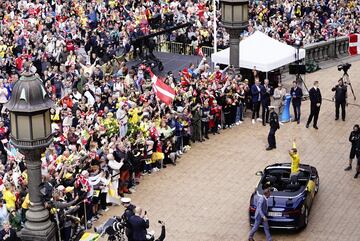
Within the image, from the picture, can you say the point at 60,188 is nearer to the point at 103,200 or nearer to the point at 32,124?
the point at 103,200

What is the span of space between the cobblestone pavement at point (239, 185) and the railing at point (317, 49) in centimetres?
710

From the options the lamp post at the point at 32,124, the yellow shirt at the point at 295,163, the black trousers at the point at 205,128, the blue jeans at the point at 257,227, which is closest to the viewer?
the lamp post at the point at 32,124

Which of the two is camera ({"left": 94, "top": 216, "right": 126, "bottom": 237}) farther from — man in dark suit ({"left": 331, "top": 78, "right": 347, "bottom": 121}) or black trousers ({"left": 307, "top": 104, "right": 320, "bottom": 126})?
man in dark suit ({"left": 331, "top": 78, "right": 347, "bottom": 121})

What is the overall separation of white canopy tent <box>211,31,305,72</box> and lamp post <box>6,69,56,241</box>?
17.7 metres

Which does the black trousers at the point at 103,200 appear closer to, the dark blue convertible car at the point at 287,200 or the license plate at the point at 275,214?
the dark blue convertible car at the point at 287,200

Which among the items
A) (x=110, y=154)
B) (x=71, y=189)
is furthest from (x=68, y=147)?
(x=71, y=189)

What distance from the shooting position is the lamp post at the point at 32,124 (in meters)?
16.9

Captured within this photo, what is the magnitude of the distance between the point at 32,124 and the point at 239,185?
35.1 feet

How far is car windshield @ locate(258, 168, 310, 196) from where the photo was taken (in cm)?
2277

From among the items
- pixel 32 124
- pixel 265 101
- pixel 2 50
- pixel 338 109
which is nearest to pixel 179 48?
pixel 2 50

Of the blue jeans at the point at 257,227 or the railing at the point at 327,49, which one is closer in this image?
the blue jeans at the point at 257,227

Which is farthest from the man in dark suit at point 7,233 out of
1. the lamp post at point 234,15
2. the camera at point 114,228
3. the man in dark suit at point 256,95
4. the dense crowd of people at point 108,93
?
the lamp post at point 234,15

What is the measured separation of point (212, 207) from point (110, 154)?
3240 millimetres

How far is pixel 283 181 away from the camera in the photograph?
23.5 meters
